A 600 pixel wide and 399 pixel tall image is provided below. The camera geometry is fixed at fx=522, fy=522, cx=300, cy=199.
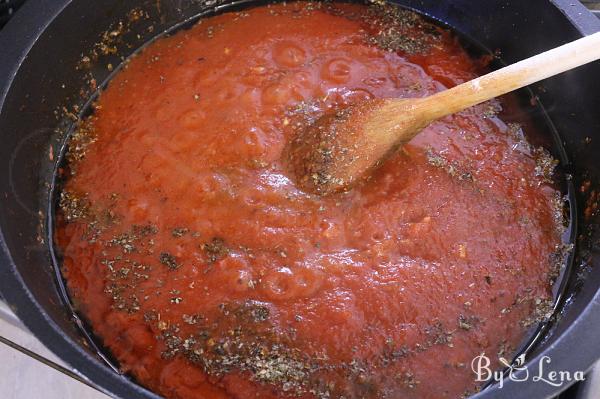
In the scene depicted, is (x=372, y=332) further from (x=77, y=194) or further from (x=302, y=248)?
(x=77, y=194)

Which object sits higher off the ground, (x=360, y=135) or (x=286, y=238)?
(x=360, y=135)

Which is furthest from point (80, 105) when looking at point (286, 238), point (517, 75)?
point (517, 75)

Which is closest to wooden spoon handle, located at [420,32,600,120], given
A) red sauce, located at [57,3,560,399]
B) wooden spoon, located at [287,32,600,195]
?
wooden spoon, located at [287,32,600,195]

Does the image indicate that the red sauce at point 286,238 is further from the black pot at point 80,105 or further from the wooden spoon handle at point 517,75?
the wooden spoon handle at point 517,75

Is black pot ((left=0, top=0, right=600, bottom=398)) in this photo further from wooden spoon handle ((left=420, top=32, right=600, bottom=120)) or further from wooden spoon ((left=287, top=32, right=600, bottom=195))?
wooden spoon ((left=287, top=32, right=600, bottom=195))

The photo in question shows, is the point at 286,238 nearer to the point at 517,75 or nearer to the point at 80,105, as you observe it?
the point at 517,75

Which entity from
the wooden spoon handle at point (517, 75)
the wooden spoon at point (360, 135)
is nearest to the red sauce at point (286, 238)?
the wooden spoon at point (360, 135)

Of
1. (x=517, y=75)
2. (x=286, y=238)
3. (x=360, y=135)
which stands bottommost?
(x=286, y=238)
